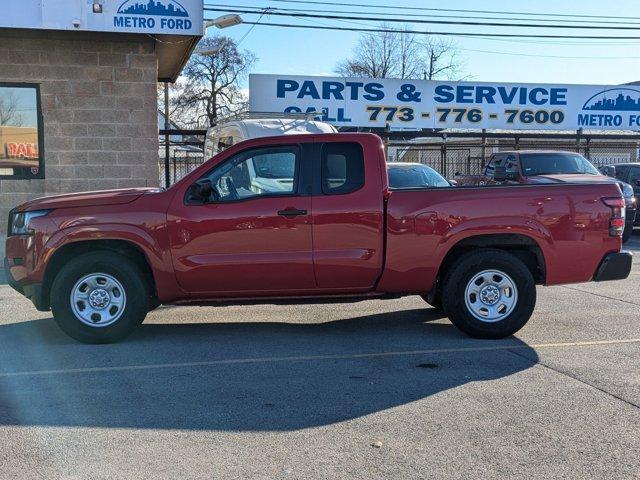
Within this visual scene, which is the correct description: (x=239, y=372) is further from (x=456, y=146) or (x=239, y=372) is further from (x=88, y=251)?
(x=456, y=146)

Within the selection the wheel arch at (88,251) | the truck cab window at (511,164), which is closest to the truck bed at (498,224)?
the wheel arch at (88,251)

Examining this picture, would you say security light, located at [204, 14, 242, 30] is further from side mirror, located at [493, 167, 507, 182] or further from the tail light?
the tail light

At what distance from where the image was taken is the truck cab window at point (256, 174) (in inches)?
256

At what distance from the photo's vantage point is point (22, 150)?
39.8ft

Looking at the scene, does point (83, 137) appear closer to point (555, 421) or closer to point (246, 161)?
point (246, 161)

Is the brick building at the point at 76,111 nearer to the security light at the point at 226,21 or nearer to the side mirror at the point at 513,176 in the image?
the security light at the point at 226,21

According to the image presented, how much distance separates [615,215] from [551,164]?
812cm

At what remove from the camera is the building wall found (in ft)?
39.1

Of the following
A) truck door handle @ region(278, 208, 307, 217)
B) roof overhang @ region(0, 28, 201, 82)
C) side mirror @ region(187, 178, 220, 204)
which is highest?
roof overhang @ region(0, 28, 201, 82)

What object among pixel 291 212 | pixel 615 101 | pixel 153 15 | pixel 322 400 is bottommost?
pixel 322 400

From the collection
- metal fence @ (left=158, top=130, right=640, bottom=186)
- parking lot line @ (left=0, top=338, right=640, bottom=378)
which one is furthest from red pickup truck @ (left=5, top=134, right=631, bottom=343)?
metal fence @ (left=158, top=130, right=640, bottom=186)

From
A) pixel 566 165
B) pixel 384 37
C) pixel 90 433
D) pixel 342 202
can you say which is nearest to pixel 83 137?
pixel 342 202

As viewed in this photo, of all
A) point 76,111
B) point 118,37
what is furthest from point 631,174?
point 76,111

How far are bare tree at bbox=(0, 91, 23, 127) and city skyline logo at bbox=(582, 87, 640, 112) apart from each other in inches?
667
